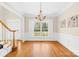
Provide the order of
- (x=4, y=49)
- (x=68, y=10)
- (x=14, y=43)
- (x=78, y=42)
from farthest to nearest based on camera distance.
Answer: (x=68, y=10) < (x=78, y=42) < (x=14, y=43) < (x=4, y=49)

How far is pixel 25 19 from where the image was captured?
2.82 meters

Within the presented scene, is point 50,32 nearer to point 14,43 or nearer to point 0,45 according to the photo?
point 14,43

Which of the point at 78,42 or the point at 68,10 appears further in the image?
the point at 68,10

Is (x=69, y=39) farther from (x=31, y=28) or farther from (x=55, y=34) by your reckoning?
(x=31, y=28)

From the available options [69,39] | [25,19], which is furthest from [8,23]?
[69,39]

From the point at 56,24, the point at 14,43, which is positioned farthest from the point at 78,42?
the point at 14,43

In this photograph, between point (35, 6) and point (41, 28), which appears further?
point (35, 6)

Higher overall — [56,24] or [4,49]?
[56,24]

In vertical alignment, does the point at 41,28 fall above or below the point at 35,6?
below

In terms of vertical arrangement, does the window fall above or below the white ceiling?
below

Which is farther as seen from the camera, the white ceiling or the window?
the window

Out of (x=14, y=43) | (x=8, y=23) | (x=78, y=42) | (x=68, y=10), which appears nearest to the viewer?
(x=8, y=23)

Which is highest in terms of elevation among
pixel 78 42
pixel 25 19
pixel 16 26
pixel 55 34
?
pixel 25 19

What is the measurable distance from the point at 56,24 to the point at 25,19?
89 cm
